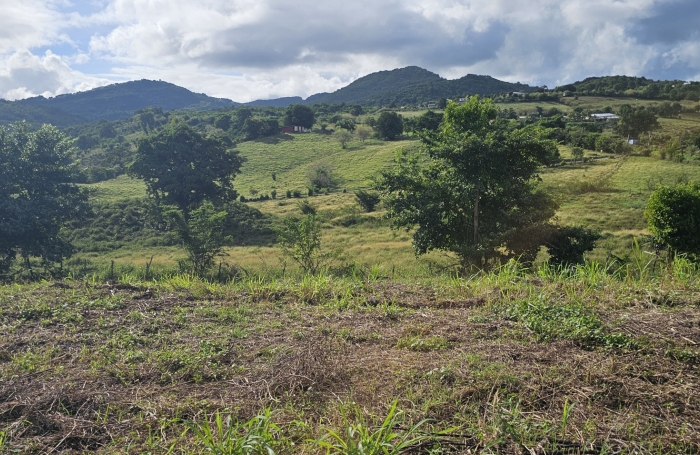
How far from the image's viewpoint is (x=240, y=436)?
2.54 m

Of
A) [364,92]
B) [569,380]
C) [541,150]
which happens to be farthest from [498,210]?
[364,92]

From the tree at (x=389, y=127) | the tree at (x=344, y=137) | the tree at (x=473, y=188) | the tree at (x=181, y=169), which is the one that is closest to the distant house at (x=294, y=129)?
the tree at (x=344, y=137)

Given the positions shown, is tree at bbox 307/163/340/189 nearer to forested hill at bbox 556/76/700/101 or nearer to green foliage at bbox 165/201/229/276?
green foliage at bbox 165/201/229/276

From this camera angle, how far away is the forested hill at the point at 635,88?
33.7 metres

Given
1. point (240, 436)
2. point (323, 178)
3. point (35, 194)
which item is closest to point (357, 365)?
point (240, 436)

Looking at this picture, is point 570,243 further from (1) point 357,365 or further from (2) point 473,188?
(1) point 357,365

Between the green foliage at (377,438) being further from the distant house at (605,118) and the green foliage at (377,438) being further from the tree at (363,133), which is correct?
the tree at (363,133)

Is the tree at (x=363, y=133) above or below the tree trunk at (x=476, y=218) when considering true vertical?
above

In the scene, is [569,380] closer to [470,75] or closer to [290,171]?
[290,171]

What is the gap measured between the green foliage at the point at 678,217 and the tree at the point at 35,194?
2633cm

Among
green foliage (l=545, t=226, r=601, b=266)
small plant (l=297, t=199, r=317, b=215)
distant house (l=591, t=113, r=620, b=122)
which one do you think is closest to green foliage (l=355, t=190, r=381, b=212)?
small plant (l=297, t=199, r=317, b=215)

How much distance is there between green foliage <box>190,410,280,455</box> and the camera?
2324 mm

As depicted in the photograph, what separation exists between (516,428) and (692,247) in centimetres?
1348

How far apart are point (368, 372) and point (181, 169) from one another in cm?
3849
